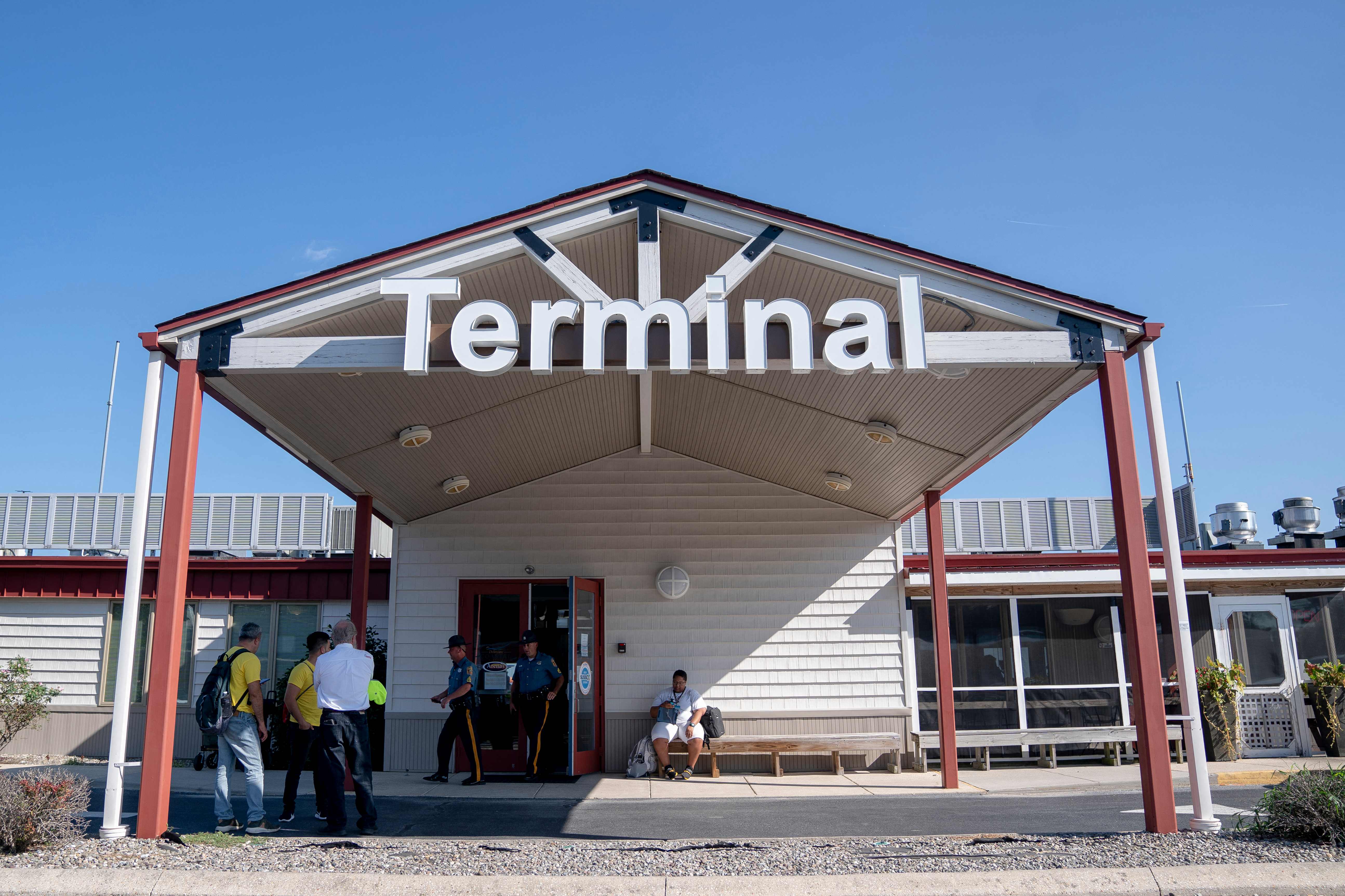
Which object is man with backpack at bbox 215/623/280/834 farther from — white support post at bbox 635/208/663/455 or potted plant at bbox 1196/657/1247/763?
potted plant at bbox 1196/657/1247/763

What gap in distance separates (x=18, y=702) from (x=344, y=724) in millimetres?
8769

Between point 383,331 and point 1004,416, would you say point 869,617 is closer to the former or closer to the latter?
point 1004,416

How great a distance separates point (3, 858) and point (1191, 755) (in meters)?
7.34

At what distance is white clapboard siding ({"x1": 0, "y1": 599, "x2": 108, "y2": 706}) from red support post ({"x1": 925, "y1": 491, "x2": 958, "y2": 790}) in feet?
37.8

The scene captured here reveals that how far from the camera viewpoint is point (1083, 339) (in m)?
7.08

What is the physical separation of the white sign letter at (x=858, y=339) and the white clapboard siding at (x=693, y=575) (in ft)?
19.7

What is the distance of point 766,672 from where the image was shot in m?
12.3

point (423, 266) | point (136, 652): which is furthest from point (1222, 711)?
point (136, 652)

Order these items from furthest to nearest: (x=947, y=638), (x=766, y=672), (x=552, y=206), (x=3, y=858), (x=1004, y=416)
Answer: (x=766, y=672)
(x=947, y=638)
(x=1004, y=416)
(x=552, y=206)
(x=3, y=858)

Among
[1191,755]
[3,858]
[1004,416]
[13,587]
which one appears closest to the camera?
[3,858]

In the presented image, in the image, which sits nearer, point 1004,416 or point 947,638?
point 1004,416

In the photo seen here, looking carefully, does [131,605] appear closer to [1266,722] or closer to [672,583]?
[672,583]

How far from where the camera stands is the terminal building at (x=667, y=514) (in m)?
6.88

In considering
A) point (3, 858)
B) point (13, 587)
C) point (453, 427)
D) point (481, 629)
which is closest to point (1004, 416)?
point (453, 427)
